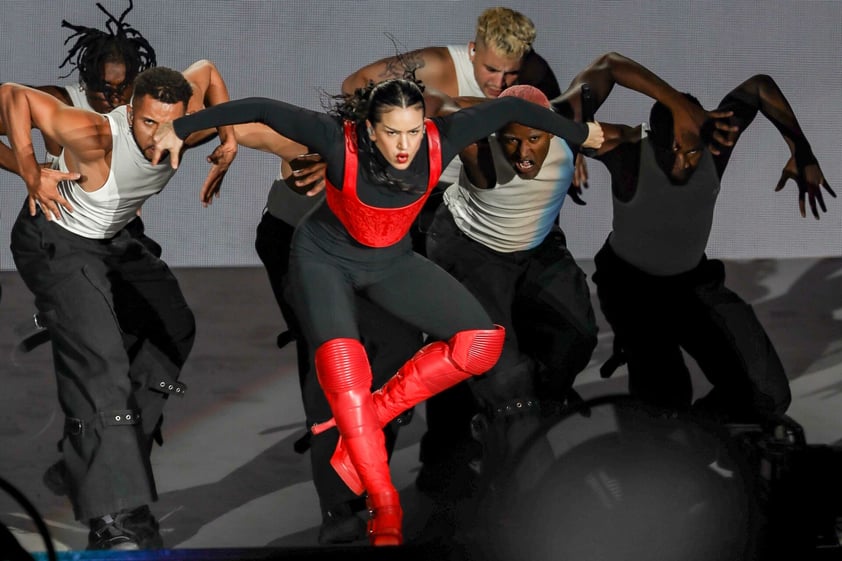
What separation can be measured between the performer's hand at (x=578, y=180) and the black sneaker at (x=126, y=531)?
1572 millimetres

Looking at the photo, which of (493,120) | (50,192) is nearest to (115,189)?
(50,192)

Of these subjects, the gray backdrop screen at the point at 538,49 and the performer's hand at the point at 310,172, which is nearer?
the performer's hand at the point at 310,172

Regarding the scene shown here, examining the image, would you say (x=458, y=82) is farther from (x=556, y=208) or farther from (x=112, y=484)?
(x=112, y=484)

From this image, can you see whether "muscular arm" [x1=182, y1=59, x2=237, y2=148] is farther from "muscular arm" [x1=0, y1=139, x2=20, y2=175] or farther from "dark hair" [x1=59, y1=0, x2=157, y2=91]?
"muscular arm" [x1=0, y1=139, x2=20, y2=175]

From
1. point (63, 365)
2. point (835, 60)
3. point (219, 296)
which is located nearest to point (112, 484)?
point (63, 365)

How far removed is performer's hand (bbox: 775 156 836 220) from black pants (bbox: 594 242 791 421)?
0.35 metres

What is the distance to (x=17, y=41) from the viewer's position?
11.3ft

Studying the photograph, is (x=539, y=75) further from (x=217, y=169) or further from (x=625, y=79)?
(x=217, y=169)

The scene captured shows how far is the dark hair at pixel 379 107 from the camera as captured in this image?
2988mm

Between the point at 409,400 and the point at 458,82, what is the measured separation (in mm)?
984

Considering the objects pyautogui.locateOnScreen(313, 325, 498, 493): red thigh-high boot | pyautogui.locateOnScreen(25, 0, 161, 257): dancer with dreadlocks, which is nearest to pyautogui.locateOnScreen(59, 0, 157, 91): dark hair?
pyautogui.locateOnScreen(25, 0, 161, 257): dancer with dreadlocks

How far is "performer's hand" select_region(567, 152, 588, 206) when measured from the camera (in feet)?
11.5

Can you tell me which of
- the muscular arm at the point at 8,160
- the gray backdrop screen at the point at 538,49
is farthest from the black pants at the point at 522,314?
the muscular arm at the point at 8,160

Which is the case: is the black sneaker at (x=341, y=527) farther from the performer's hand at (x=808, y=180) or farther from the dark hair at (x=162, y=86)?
the performer's hand at (x=808, y=180)
